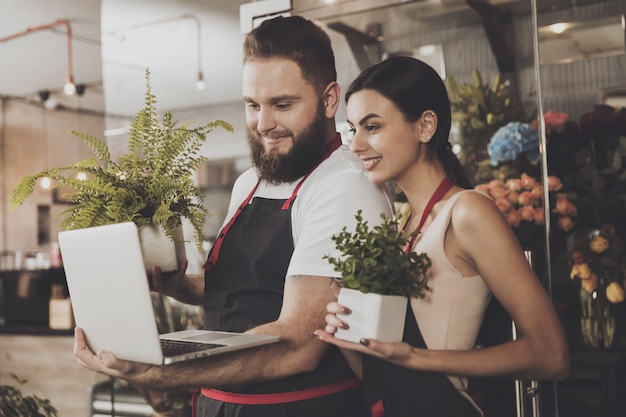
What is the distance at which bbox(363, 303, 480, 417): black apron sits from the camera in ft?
4.86

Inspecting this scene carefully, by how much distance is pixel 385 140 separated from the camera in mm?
1693

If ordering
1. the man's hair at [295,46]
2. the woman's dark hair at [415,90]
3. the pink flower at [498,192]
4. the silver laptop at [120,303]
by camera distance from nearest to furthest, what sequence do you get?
the silver laptop at [120,303] < the woman's dark hair at [415,90] < the man's hair at [295,46] < the pink flower at [498,192]

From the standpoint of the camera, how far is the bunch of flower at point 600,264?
2.42 meters

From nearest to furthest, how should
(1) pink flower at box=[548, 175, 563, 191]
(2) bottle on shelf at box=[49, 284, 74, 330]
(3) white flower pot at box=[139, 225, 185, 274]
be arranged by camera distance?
(3) white flower pot at box=[139, 225, 185, 274] < (1) pink flower at box=[548, 175, 563, 191] < (2) bottle on shelf at box=[49, 284, 74, 330]

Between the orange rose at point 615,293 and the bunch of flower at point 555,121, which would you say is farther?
the bunch of flower at point 555,121

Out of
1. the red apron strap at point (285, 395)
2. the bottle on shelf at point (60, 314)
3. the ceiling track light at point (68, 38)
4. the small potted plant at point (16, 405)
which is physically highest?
the ceiling track light at point (68, 38)

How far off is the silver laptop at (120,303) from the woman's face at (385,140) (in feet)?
1.59

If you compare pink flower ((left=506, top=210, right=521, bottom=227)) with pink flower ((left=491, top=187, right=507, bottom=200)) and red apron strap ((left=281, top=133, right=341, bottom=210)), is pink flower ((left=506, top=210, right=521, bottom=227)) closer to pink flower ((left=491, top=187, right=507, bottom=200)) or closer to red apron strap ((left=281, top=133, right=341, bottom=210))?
pink flower ((left=491, top=187, right=507, bottom=200))

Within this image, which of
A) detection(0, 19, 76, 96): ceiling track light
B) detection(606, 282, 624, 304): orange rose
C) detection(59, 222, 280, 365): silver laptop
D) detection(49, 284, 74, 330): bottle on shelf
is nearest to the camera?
detection(59, 222, 280, 365): silver laptop

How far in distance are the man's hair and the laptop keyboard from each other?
732mm

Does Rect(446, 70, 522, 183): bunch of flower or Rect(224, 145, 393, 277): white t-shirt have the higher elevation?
Rect(446, 70, 522, 183): bunch of flower

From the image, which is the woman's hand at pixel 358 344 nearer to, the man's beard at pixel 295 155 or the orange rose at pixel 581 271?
the man's beard at pixel 295 155

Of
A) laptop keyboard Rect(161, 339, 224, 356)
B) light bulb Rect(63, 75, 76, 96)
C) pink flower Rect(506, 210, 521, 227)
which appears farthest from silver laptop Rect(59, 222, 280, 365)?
light bulb Rect(63, 75, 76, 96)

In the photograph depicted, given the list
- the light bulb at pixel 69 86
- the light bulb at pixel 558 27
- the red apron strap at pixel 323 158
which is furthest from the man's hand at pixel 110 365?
the light bulb at pixel 69 86
